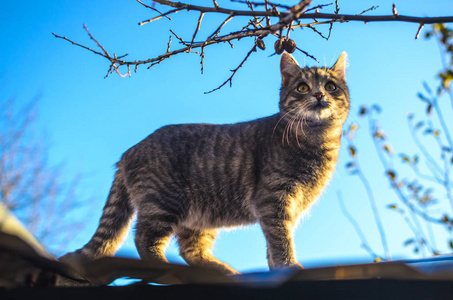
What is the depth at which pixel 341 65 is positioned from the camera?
11.8ft

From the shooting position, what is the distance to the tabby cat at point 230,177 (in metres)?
2.92

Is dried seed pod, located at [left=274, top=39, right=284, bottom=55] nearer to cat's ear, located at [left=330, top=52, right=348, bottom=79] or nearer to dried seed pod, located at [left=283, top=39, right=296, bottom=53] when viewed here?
dried seed pod, located at [left=283, top=39, right=296, bottom=53]

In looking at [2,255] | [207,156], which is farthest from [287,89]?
[2,255]

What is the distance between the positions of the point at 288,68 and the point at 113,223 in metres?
1.91

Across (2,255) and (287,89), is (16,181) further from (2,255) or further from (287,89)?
(2,255)

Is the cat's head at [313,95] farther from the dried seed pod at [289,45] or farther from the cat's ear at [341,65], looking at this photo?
the dried seed pod at [289,45]

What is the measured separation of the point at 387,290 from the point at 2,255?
92cm

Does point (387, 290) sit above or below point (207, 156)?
below

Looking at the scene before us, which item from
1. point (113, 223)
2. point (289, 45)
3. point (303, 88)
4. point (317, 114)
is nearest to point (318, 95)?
point (317, 114)

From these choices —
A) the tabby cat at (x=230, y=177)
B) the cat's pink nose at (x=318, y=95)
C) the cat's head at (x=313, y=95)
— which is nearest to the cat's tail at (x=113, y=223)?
the tabby cat at (x=230, y=177)

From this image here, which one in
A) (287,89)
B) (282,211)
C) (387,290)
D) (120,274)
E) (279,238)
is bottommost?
(387,290)

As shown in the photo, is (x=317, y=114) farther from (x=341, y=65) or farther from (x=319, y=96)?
(x=341, y=65)

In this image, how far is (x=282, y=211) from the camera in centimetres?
287

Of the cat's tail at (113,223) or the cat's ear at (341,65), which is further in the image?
the cat's ear at (341,65)
